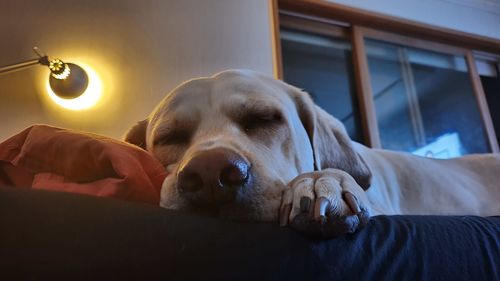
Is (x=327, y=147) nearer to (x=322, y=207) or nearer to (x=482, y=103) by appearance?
(x=322, y=207)

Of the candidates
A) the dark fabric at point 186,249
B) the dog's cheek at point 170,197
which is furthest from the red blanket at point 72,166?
the dark fabric at point 186,249

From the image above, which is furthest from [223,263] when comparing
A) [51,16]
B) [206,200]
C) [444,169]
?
[51,16]

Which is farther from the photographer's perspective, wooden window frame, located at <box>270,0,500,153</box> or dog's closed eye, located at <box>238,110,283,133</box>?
wooden window frame, located at <box>270,0,500,153</box>

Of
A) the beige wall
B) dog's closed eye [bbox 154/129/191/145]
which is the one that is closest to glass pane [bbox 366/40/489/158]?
the beige wall

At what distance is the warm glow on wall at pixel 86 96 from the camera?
256cm

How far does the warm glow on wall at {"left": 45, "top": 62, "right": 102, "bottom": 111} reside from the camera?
2559 millimetres

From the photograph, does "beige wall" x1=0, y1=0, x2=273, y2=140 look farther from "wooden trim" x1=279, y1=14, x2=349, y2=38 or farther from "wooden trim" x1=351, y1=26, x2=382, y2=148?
"wooden trim" x1=351, y1=26, x2=382, y2=148

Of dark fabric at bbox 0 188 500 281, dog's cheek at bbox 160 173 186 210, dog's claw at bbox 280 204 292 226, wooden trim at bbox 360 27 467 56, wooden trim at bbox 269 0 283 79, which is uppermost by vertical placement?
wooden trim at bbox 360 27 467 56

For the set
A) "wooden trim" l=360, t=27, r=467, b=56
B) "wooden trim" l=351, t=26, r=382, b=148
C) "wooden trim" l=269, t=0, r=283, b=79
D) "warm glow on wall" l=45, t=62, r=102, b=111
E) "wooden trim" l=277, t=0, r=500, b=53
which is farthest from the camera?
"wooden trim" l=360, t=27, r=467, b=56

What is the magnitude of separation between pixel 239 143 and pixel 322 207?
15.3 inches

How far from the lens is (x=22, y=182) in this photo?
813 millimetres

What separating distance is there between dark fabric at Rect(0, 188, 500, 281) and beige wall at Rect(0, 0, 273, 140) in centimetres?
215

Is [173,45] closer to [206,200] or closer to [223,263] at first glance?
[206,200]

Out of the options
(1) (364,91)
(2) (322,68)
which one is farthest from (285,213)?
(2) (322,68)
